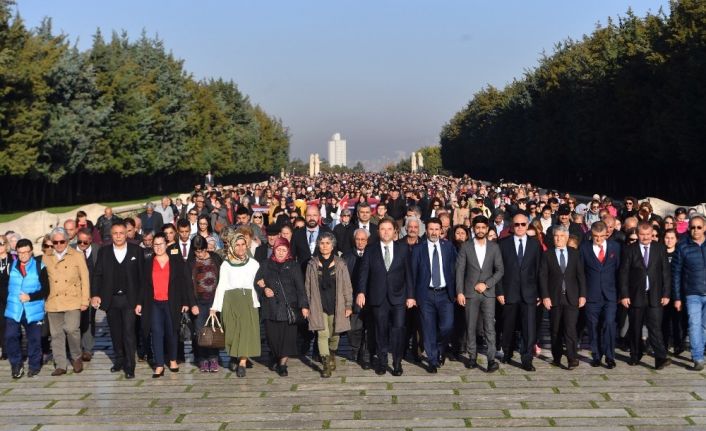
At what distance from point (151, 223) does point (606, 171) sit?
164ft

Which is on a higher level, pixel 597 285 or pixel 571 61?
pixel 571 61

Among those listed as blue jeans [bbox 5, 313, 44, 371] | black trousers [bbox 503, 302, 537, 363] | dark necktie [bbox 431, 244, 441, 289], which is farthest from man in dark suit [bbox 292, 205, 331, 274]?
blue jeans [bbox 5, 313, 44, 371]

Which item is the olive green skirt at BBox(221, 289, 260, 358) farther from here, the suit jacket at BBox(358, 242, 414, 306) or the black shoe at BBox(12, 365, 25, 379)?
the black shoe at BBox(12, 365, 25, 379)

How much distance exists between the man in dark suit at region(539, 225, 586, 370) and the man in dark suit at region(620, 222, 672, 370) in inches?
23.1

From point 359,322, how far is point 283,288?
3.69 ft

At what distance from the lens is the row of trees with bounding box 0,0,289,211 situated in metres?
44.8

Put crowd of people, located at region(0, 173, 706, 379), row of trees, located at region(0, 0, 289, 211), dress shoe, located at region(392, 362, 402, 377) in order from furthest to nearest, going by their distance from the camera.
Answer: row of trees, located at region(0, 0, 289, 211)
crowd of people, located at region(0, 173, 706, 379)
dress shoe, located at region(392, 362, 402, 377)

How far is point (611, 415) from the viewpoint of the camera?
8695 mm

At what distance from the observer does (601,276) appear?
1128cm

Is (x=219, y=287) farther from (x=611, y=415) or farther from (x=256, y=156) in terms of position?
(x=256, y=156)

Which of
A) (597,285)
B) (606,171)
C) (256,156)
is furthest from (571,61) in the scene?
(597,285)

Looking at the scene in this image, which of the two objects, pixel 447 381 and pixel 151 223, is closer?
pixel 447 381

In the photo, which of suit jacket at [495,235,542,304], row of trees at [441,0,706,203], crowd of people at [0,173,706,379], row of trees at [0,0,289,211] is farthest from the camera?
row of trees at [0,0,289,211]

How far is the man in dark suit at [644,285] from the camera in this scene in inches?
438
